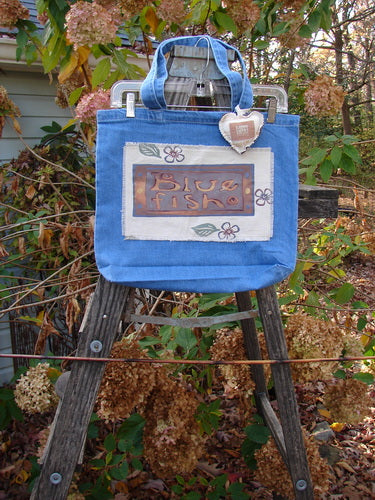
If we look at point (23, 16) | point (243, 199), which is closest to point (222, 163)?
point (243, 199)

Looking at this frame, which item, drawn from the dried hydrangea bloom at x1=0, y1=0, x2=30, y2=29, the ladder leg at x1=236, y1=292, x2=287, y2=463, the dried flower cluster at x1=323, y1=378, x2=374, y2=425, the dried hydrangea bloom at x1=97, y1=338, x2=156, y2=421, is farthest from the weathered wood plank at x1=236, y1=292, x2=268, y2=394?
the dried hydrangea bloom at x1=0, y1=0, x2=30, y2=29

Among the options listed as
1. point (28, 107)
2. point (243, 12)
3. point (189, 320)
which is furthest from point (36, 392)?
point (28, 107)

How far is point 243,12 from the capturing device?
6.10 feet

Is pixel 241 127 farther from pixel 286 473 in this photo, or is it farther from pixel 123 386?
pixel 286 473

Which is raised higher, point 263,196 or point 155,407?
point 263,196

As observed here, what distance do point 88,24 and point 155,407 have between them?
1.37 metres

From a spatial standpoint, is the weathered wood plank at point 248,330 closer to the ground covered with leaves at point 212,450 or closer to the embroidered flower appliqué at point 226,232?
the ground covered with leaves at point 212,450

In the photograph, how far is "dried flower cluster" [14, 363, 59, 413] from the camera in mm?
1635

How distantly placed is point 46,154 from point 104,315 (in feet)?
6.09

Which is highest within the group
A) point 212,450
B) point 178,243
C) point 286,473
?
point 178,243

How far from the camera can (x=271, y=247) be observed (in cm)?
127

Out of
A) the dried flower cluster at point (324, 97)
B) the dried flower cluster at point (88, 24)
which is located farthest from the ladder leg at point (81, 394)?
the dried flower cluster at point (324, 97)

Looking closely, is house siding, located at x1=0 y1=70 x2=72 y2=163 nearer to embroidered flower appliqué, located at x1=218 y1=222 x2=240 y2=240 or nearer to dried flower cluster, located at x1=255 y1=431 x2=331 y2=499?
embroidered flower appliqué, located at x1=218 y1=222 x2=240 y2=240

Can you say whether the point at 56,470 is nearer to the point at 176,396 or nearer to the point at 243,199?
the point at 176,396
